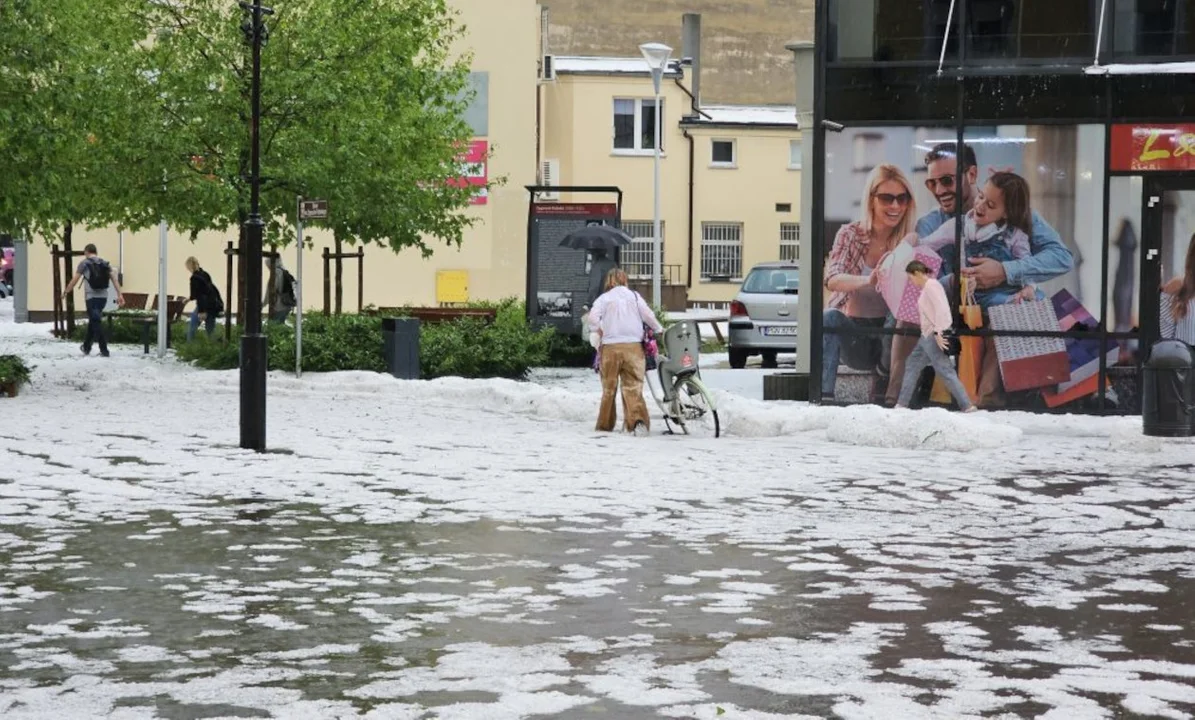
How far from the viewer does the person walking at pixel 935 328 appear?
21.4 metres

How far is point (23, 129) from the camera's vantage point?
947 inches

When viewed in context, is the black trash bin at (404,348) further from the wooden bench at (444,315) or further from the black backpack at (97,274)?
the black backpack at (97,274)

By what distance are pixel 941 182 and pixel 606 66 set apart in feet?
134

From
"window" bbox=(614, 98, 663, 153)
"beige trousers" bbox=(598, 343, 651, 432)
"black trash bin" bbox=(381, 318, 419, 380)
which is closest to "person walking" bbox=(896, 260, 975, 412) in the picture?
"beige trousers" bbox=(598, 343, 651, 432)

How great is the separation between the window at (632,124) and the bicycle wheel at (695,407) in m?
42.4

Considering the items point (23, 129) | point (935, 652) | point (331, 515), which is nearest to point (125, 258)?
point (23, 129)

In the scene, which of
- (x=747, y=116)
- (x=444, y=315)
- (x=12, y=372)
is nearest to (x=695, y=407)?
(x=12, y=372)

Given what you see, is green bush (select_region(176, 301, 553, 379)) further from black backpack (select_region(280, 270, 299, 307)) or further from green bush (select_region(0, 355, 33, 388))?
black backpack (select_region(280, 270, 299, 307))

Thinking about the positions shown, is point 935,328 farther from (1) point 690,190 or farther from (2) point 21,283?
(1) point 690,190

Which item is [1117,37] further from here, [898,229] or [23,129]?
[23,129]

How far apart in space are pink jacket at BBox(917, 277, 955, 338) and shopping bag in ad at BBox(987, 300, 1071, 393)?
0.98m

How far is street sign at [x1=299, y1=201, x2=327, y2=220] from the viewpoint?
24.6 meters

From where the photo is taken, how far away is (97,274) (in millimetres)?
33406

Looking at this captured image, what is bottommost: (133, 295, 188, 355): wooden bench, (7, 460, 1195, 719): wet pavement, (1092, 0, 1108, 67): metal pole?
(7, 460, 1195, 719): wet pavement
